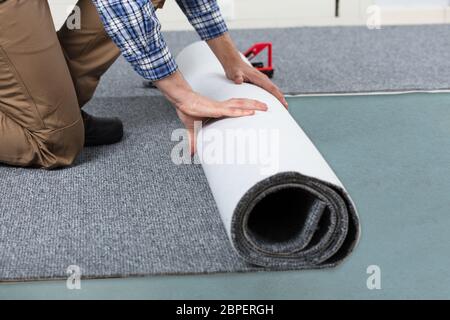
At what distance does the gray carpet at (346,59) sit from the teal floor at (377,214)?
202 mm

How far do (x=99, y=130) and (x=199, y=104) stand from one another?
A: 1.89ft

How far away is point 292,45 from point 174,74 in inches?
67.7

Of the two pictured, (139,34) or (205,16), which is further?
(205,16)

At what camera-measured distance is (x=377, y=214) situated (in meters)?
1.65

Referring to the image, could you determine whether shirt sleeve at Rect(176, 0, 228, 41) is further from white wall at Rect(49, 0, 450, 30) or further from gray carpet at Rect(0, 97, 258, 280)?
white wall at Rect(49, 0, 450, 30)

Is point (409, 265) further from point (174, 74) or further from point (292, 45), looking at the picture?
point (292, 45)

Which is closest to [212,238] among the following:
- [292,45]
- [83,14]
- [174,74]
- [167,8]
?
[174,74]

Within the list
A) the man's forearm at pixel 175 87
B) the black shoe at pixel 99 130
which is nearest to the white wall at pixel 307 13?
the black shoe at pixel 99 130

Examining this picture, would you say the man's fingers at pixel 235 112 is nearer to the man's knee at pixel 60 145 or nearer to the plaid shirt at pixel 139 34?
the plaid shirt at pixel 139 34

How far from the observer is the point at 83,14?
79.4 inches

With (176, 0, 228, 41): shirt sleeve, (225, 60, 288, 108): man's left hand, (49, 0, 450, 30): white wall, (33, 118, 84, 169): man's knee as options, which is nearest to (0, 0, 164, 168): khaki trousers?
(33, 118, 84, 169): man's knee

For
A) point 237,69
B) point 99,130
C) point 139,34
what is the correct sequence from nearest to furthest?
1. point 139,34
2. point 237,69
3. point 99,130

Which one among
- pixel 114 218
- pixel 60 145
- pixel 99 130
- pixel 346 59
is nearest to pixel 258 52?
pixel 346 59

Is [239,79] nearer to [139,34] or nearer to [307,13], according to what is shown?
[139,34]
